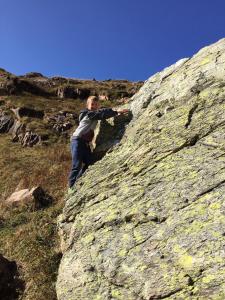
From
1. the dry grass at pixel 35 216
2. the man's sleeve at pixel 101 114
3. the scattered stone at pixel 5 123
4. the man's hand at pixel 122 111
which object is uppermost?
the scattered stone at pixel 5 123

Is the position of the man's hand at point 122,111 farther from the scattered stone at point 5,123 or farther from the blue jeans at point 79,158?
the scattered stone at point 5,123

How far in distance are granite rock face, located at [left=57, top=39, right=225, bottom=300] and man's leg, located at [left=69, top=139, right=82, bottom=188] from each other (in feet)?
2.47

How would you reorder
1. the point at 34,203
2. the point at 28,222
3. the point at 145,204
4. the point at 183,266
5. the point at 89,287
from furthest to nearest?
1. the point at 34,203
2. the point at 28,222
3. the point at 145,204
4. the point at 89,287
5. the point at 183,266

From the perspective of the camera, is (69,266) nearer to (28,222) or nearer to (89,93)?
(28,222)

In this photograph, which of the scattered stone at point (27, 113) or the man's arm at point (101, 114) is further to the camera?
the scattered stone at point (27, 113)

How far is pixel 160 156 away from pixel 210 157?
1588 millimetres

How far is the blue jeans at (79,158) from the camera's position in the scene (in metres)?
13.5

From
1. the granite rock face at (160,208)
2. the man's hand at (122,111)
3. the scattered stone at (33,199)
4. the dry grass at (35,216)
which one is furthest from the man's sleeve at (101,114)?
the scattered stone at (33,199)

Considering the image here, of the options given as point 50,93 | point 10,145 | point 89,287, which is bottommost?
point 89,287

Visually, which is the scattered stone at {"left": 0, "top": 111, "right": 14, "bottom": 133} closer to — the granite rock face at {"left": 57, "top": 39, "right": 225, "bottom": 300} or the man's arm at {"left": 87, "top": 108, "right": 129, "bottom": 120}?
the man's arm at {"left": 87, "top": 108, "right": 129, "bottom": 120}

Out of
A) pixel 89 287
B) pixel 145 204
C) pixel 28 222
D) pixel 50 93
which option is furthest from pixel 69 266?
pixel 50 93

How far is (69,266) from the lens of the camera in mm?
9430

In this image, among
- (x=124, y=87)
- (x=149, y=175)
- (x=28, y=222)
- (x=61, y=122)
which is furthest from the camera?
(x=124, y=87)

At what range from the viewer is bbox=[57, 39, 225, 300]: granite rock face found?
749 cm
